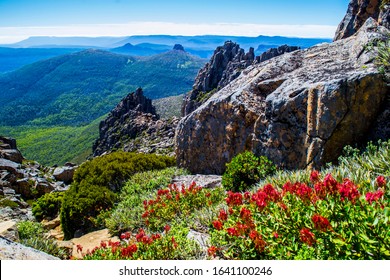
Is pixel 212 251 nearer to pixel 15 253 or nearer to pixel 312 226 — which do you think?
pixel 312 226

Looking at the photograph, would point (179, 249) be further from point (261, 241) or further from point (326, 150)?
point (326, 150)

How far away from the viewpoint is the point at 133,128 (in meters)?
124

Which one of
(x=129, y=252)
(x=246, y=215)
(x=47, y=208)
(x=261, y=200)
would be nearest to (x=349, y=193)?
(x=261, y=200)

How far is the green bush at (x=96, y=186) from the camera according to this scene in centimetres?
1393

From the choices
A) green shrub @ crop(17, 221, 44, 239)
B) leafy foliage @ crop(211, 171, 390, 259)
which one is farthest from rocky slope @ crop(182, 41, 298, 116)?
leafy foliage @ crop(211, 171, 390, 259)

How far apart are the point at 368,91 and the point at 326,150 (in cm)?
211

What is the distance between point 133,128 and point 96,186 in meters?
111

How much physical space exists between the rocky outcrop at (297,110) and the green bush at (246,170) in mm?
401

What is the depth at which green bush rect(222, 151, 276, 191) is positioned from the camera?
36.6 ft

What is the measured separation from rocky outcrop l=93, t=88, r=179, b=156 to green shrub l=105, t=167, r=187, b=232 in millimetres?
70382

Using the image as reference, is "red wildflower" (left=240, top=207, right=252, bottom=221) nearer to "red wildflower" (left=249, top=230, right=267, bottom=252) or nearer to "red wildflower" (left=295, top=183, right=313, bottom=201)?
"red wildflower" (left=249, top=230, right=267, bottom=252)

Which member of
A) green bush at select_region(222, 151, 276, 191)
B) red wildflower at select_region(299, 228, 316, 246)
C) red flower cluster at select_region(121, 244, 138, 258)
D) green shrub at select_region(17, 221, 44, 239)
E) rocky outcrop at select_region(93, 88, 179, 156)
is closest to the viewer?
red wildflower at select_region(299, 228, 316, 246)

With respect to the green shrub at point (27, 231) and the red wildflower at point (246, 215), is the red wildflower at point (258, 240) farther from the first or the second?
the green shrub at point (27, 231)

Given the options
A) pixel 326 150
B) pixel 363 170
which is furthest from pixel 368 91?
pixel 363 170
